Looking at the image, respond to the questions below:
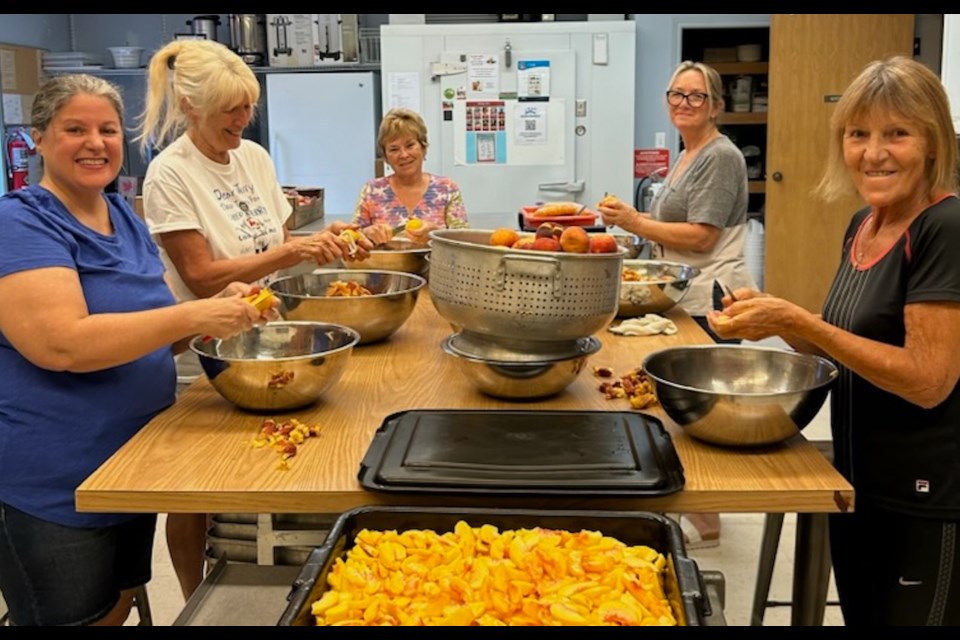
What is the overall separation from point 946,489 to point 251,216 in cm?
179

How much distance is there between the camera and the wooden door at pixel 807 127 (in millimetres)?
5582

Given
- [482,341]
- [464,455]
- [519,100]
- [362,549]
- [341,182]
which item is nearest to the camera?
[362,549]

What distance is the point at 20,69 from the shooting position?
271 inches

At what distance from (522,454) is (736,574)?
5.66 feet

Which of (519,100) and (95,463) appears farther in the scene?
(519,100)

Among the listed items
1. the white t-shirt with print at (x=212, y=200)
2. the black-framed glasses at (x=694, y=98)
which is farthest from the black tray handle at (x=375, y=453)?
the black-framed glasses at (x=694, y=98)

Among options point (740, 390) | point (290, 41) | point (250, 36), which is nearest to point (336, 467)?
point (740, 390)

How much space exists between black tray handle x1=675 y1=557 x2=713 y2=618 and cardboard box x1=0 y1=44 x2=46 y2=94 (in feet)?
21.9

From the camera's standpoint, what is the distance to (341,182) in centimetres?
657

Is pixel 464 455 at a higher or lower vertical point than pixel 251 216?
lower

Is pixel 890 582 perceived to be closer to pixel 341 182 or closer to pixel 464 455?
pixel 464 455

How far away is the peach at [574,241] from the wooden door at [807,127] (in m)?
4.34

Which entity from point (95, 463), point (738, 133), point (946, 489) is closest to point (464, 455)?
point (95, 463)

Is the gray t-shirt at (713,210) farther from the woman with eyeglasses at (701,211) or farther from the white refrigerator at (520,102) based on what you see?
the white refrigerator at (520,102)
